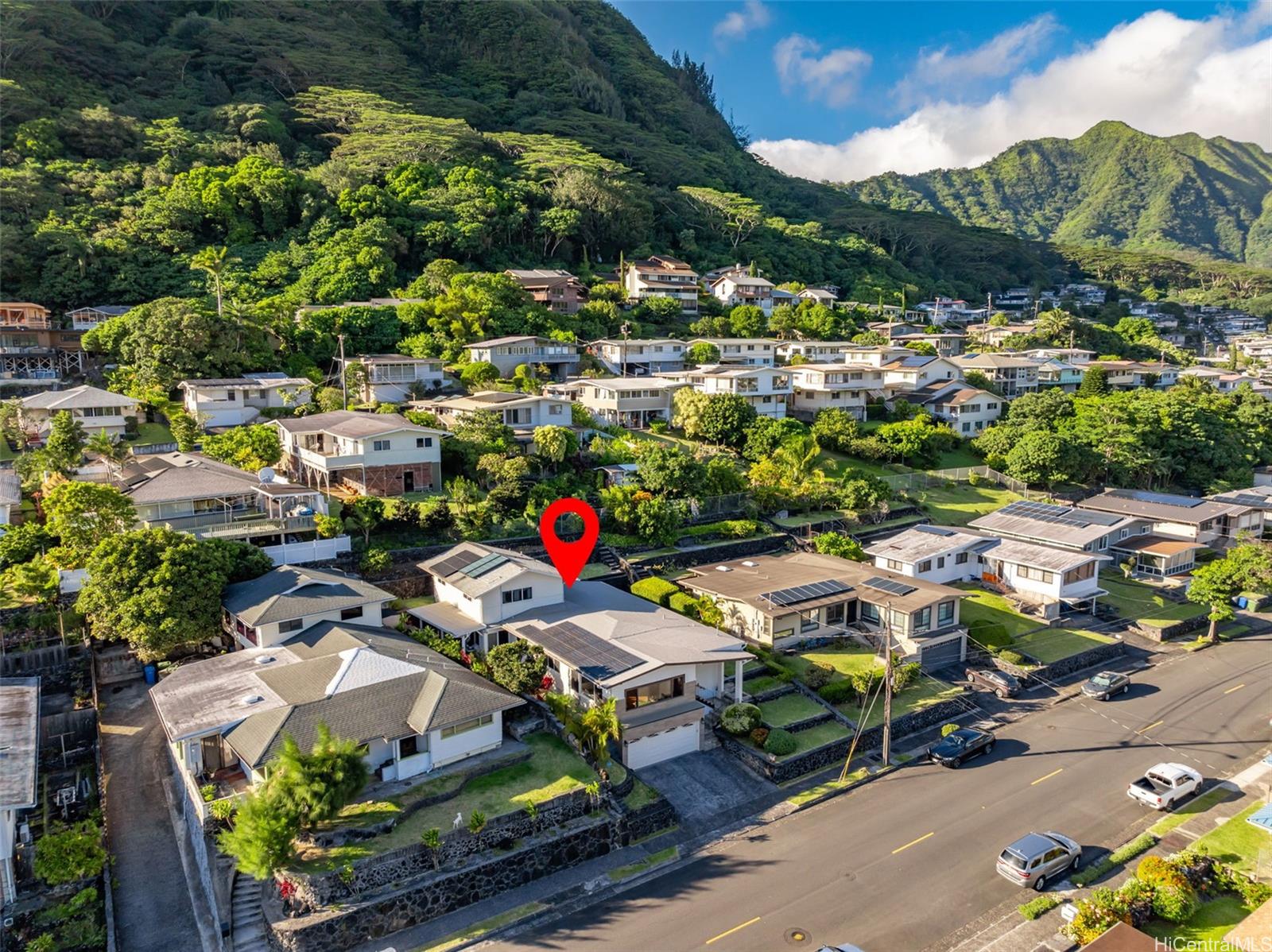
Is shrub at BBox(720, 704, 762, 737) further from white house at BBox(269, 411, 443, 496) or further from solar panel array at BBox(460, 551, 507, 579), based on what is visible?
white house at BBox(269, 411, 443, 496)

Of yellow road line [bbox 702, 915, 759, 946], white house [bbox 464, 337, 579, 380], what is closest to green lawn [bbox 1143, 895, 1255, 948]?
yellow road line [bbox 702, 915, 759, 946]

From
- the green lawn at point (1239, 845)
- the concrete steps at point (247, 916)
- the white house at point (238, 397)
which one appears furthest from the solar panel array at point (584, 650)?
the white house at point (238, 397)

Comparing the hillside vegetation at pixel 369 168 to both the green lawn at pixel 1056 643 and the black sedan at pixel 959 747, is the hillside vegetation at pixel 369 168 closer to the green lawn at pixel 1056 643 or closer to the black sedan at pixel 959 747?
the black sedan at pixel 959 747

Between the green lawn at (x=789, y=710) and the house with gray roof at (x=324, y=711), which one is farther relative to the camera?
the green lawn at (x=789, y=710)

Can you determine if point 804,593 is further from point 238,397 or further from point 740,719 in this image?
point 238,397

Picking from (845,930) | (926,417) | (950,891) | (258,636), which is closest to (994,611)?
(950,891)
